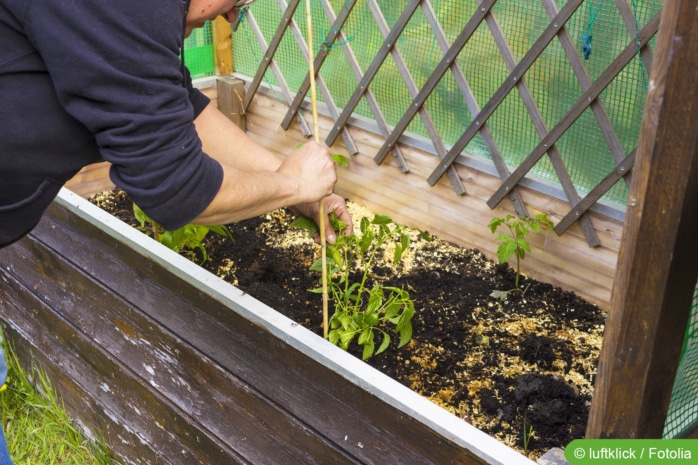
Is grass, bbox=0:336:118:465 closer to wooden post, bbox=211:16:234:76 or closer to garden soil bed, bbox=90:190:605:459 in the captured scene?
garden soil bed, bbox=90:190:605:459

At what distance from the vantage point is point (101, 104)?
1.09m

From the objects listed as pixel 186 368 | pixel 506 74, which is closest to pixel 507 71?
pixel 506 74

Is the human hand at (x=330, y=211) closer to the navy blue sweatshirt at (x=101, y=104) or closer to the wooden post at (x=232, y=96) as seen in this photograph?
the navy blue sweatshirt at (x=101, y=104)

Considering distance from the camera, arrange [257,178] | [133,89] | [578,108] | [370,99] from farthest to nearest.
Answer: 1. [370,99]
2. [578,108]
3. [257,178]
4. [133,89]

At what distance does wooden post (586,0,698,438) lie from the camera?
75 centimetres

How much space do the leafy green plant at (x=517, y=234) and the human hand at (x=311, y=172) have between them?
72 centimetres

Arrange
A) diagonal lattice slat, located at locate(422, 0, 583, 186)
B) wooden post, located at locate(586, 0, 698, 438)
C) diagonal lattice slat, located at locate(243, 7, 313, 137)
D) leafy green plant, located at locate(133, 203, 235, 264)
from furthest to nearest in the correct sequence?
diagonal lattice slat, located at locate(243, 7, 313, 137), leafy green plant, located at locate(133, 203, 235, 264), diagonal lattice slat, located at locate(422, 0, 583, 186), wooden post, located at locate(586, 0, 698, 438)

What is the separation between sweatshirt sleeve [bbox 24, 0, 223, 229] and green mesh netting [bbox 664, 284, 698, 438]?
74 centimetres

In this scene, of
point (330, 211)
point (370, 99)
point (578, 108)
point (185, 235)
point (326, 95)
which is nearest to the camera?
point (330, 211)

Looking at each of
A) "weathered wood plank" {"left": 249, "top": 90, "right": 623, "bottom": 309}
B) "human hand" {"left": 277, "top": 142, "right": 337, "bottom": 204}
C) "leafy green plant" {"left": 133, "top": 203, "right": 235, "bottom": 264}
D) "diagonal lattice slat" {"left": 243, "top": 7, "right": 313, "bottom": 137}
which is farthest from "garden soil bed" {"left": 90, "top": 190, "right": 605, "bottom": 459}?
"human hand" {"left": 277, "top": 142, "right": 337, "bottom": 204}

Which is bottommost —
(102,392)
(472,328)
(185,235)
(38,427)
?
(38,427)

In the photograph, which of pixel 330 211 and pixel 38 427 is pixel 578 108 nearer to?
pixel 330 211

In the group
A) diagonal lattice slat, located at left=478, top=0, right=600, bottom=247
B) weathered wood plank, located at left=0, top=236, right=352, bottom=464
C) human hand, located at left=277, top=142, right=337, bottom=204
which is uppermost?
diagonal lattice slat, located at left=478, top=0, right=600, bottom=247

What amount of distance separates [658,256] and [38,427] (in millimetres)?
1998
